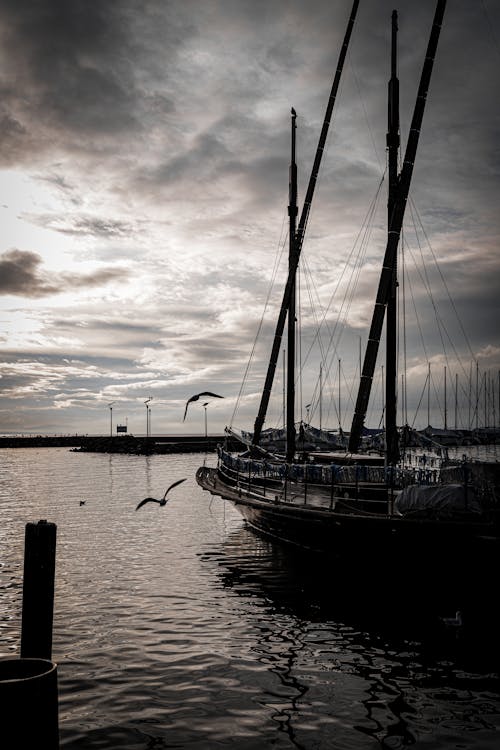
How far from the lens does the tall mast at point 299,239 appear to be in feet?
108

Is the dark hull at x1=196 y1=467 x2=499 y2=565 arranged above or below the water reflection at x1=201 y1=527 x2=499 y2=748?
above

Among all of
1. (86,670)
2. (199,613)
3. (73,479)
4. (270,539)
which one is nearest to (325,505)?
(270,539)

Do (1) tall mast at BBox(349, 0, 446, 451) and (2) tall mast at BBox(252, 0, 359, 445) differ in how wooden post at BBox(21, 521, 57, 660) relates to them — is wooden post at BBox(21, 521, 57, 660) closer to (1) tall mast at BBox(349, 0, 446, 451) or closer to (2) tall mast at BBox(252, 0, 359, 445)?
(1) tall mast at BBox(349, 0, 446, 451)

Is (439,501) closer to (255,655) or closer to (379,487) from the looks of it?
(379,487)

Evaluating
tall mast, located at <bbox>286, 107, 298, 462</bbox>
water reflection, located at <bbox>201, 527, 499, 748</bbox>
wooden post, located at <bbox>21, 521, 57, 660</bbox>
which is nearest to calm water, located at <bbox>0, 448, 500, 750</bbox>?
water reflection, located at <bbox>201, 527, 499, 748</bbox>

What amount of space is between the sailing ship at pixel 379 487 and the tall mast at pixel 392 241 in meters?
0.04

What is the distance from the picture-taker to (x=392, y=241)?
76.9 ft

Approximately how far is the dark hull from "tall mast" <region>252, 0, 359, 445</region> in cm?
1366

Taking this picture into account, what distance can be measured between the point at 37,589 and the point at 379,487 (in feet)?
50.2

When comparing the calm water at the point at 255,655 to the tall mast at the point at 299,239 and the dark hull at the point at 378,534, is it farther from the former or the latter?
the tall mast at the point at 299,239

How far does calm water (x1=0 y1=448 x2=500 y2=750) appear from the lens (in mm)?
10148

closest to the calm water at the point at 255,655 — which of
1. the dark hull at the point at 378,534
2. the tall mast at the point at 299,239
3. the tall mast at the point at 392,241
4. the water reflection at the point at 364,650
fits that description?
the water reflection at the point at 364,650

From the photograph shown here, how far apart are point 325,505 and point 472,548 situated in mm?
7466

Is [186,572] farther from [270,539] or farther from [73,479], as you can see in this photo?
[73,479]
